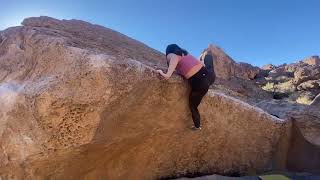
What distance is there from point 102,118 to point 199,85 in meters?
1.75

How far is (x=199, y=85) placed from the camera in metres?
7.16

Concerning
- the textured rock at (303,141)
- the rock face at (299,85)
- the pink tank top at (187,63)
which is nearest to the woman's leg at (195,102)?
the pink tank top at (187,63)

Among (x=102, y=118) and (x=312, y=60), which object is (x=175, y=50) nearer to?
(x=102, y=118)

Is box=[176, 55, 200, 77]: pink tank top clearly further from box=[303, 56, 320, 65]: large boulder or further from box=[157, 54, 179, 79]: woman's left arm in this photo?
box=[303, 56, 320, 65]: large boulder

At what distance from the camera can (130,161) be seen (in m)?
7.71

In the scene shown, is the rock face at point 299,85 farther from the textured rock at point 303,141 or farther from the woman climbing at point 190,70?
the woman climbing at point 190,70

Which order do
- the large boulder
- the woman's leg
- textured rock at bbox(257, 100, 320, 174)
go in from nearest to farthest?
1. the woman's leg
2. textured rock at bbox(257, 100, 320, 174)
3. the large boulder

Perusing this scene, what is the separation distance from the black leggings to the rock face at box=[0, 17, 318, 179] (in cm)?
15

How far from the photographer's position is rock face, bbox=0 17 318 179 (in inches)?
251

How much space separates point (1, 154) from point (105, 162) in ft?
5.62

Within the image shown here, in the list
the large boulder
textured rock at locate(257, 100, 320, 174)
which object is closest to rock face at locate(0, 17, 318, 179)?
textured rock at locate(257, 100, 320, 174)

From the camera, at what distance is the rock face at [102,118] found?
638 centimetres

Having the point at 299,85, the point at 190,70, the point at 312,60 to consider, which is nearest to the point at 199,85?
the point at 190,70

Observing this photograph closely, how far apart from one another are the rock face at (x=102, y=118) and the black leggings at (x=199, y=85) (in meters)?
0.15
